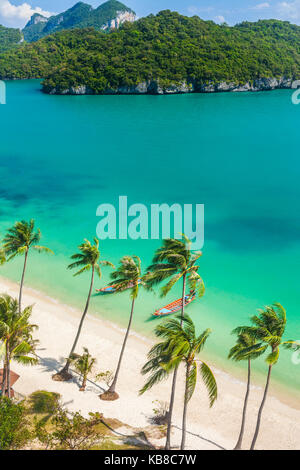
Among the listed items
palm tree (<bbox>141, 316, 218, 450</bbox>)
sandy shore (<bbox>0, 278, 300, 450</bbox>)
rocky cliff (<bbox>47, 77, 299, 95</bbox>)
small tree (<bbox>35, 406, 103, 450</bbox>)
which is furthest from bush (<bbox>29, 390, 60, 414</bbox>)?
rocky cliff (<bbox>47, 77, 299, 95</bbox>)

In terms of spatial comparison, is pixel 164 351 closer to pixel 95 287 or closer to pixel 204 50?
pixel 95 287

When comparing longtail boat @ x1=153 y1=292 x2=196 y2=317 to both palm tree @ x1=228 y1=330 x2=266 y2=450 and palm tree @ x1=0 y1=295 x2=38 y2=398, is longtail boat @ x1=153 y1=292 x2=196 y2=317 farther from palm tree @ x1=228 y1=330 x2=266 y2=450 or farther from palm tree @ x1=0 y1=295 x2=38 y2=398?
→ palm tree @ x1=0 y1=295 x2=38 y2=398

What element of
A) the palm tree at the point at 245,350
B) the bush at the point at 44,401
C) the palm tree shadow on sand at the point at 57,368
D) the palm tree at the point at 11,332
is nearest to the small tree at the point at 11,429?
the palm tree at the point at 11,332

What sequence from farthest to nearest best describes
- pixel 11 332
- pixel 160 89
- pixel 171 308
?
1. pixel 160 89
2. pixel 171 308
3. pixel 11 332

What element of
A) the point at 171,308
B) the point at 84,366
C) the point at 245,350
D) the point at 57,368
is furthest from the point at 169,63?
the point at 245,350

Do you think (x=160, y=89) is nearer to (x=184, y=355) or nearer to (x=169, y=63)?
(x=169, y=63)

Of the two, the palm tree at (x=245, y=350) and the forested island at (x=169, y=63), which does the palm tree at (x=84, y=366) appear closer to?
the palm tree at (x=245, y=350)
